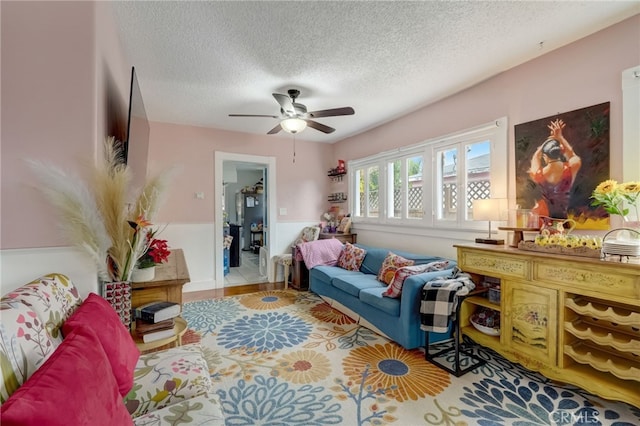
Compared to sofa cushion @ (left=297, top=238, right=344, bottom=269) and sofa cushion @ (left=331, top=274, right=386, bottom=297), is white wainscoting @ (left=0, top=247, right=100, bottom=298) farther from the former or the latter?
sofa cushion @ (left=297, top=238, right=344, bottom=269)

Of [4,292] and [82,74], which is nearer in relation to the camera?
[4,292]

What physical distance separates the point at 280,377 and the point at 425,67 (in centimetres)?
292

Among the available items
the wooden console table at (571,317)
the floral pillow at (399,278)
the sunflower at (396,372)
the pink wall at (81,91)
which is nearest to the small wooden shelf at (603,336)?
the wooden console table at (571,317)

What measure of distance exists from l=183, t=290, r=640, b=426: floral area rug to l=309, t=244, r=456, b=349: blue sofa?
5.9 inches

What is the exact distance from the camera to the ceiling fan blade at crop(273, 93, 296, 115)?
2.73 metres

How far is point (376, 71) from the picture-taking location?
8.96ft

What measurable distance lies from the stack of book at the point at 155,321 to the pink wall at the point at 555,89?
312cm

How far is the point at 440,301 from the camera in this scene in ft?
7.48

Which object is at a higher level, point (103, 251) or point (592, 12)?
point (592, 12)

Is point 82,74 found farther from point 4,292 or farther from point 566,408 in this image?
point 566,408

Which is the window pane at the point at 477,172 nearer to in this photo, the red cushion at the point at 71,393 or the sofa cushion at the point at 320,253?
the sofa cushion at the point at 320,253

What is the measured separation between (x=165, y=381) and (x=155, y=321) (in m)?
0.49

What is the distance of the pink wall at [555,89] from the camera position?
2045 millimetres

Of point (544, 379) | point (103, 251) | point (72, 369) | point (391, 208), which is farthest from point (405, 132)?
point (72, 369)
